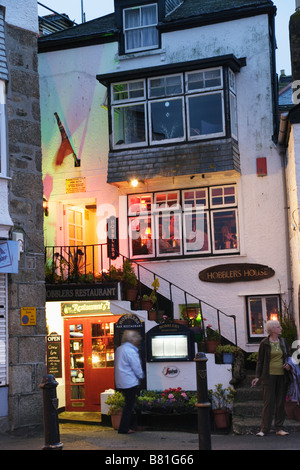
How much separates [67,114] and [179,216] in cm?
425

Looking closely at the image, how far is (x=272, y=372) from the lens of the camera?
37.6 feet

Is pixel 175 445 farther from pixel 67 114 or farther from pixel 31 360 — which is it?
pixel 67 114

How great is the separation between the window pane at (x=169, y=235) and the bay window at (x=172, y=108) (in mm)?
1899

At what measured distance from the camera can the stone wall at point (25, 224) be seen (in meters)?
12.3

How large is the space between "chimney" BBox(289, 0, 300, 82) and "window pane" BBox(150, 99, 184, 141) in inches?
121

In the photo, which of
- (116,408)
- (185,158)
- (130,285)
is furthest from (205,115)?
(116,408)

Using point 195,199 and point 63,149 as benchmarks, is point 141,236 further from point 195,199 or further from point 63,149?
point 63,149

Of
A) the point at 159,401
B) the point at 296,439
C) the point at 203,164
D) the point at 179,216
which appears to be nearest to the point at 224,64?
the point at 203,164

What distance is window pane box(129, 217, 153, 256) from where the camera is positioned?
713 inches

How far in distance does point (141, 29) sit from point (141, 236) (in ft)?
18.0

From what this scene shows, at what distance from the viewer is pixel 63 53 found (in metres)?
19.5

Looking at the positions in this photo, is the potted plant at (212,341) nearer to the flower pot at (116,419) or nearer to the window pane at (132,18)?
the flower pot at (116,419)

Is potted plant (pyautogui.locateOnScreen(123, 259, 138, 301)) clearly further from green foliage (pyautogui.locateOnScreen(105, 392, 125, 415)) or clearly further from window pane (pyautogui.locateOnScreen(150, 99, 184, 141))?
window pane (pyautogui.locateOnScreen(150, 99, 184, 141))

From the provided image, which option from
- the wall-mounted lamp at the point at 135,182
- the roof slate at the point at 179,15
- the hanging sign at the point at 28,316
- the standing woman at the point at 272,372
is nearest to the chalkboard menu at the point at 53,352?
the wall-mounted lamp at the point at 135,182
